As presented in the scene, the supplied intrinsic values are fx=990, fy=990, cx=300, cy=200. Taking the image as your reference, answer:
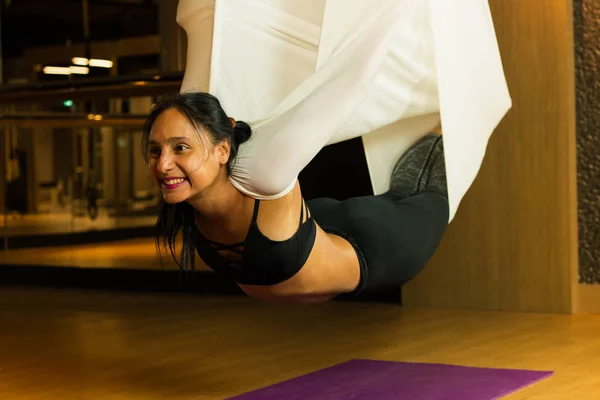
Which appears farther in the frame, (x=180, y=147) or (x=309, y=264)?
(x=309, y=264)

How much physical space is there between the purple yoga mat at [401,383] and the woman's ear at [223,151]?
1.30 meters

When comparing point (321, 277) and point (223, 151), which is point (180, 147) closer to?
point (223, 151)

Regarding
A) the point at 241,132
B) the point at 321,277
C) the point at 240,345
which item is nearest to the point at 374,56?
the point at 241,132

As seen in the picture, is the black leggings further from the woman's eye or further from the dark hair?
the woman's eye

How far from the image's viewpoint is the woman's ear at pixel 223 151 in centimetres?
280

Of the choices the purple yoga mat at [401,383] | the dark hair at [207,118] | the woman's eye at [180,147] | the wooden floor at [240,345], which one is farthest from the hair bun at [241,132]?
the wooden floor at [240,345]

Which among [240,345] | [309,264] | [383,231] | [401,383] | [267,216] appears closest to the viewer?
[267,216]

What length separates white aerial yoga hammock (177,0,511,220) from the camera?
3.08 metres

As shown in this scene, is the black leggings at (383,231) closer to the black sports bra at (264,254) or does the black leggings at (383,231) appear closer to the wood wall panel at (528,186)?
the black sports bra at (264,254)

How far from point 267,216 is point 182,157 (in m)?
0.31

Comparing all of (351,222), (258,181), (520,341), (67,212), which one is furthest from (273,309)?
(258,181)

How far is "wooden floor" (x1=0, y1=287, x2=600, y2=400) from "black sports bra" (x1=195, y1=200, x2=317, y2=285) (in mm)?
1055

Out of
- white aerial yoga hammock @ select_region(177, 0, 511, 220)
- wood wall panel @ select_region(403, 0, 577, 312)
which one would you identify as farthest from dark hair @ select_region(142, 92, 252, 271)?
wood wall panel @ select_region(403, 0, 577, 312)

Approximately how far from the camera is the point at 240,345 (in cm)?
509
